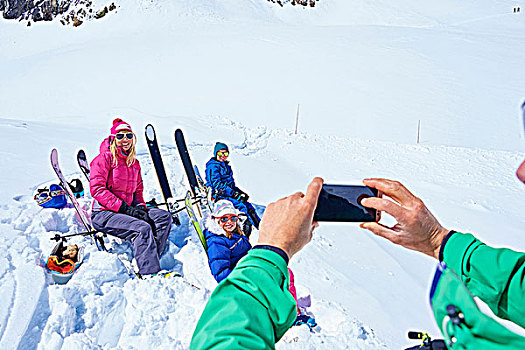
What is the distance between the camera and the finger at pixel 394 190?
51.0 inches

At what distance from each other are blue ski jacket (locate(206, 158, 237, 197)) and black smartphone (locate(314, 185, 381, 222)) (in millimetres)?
4295

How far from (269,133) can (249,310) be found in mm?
11334

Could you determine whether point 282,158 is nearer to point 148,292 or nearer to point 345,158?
point 345,158

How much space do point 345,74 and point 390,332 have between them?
1677 centimetres

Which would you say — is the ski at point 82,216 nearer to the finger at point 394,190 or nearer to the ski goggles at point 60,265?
the ski goggles at point 60,265

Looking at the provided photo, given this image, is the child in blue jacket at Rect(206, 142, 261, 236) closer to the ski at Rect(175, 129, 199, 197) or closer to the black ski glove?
the ski at Rect(175, 129, 199, 197)

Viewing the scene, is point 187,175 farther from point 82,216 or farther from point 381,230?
point 381,230

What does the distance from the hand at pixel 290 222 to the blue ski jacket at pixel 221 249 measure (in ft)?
8.93

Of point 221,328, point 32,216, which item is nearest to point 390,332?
point 221,328

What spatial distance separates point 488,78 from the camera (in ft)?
59.7

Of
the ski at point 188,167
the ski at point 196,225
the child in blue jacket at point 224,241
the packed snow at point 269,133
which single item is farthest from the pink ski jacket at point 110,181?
the ski at point 188,167

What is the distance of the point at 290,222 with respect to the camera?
1.03m

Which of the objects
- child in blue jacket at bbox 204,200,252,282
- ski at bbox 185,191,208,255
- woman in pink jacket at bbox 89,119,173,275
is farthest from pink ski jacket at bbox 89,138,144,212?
child in blue jacket at bbox 204,200,252,282

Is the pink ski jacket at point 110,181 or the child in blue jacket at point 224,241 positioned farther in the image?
the pink ski jacket at point 110,181
